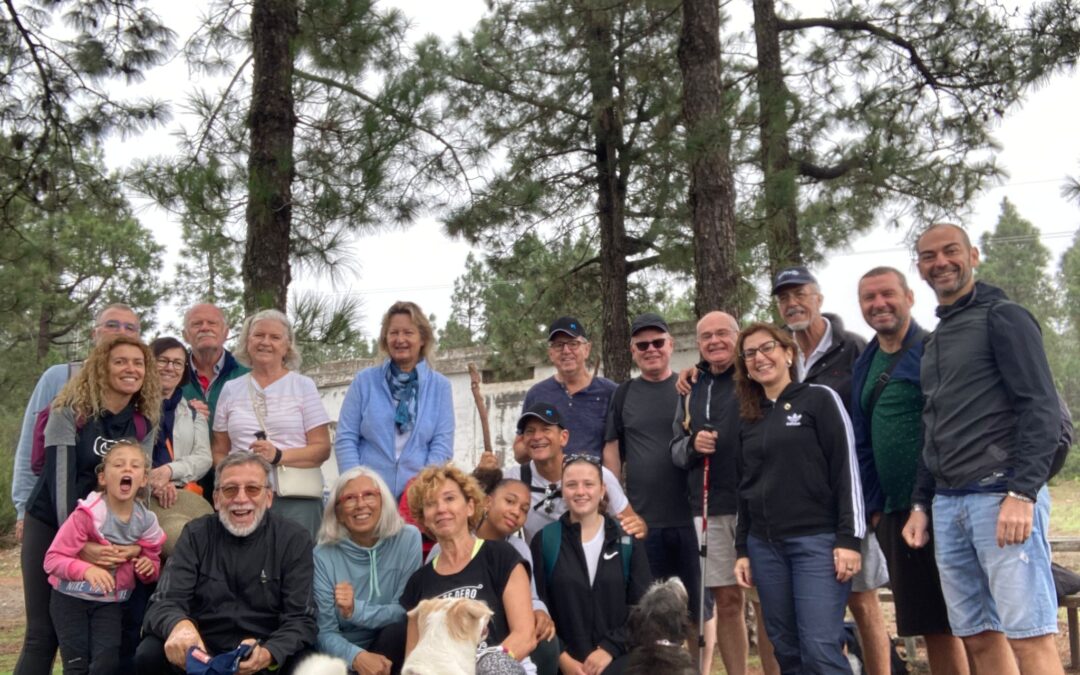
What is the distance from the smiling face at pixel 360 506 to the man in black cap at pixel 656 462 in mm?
1436

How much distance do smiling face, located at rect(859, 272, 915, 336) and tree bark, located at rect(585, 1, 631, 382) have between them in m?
6.26

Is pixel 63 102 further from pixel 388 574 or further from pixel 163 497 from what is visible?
pixel 388 574

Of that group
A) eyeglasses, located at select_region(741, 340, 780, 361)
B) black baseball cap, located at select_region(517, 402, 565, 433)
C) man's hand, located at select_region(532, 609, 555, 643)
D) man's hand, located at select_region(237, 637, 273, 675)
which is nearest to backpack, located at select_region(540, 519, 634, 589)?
man's hand, located at select_region(532, 609, 555, 643)

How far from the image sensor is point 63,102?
8.12 metres

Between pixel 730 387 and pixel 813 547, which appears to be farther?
pixel 730 387

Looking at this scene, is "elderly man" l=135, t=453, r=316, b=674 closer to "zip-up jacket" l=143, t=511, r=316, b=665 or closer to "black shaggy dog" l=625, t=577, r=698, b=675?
"zip-up jacket" l=143, t=511, r=316, b=665

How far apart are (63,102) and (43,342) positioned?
52.1ft

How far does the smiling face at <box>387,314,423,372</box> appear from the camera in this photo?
530 cm

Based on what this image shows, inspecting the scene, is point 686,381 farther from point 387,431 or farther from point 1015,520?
point 1015,520

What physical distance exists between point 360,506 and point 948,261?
2782 mm

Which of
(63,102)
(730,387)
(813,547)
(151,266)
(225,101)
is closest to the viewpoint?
(813,547)

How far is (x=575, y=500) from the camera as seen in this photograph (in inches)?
181

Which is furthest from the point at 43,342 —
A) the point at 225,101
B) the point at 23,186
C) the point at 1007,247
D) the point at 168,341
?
the point at 1007,247

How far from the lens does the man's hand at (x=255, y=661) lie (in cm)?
407
